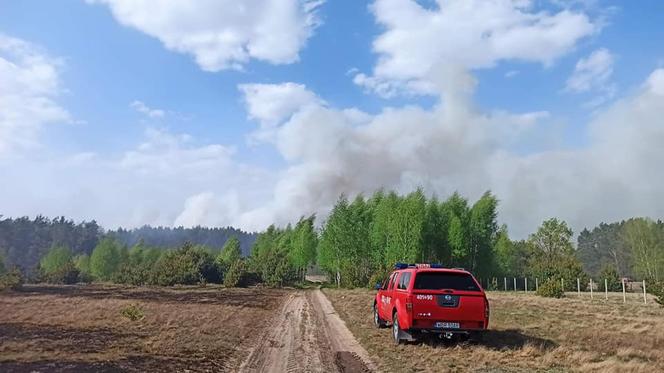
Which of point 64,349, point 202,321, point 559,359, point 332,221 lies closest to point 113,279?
point 332,221

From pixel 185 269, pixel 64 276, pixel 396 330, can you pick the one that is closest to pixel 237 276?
pixel 185 269

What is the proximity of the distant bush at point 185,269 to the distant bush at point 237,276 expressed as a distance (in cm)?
653

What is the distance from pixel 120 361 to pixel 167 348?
7.39ft

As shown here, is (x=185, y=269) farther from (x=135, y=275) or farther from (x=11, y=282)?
(x=11, y=282)

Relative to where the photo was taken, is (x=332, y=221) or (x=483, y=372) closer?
(x=483, y=372)

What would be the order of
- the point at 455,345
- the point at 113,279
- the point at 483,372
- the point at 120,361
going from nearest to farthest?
the point at 483,372, the point at 120,361, the point at 455,345, the point at 113,279

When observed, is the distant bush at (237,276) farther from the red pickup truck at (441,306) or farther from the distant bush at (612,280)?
the red pickup truck at (441,306)

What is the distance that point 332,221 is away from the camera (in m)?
70.9

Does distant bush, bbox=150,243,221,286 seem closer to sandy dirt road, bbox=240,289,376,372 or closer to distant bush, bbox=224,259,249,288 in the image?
distant bush, bbox=224,259,249,288

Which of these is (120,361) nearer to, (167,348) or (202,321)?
(167,348)

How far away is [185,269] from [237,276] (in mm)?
10325

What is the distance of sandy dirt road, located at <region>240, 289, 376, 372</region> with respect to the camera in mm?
11047

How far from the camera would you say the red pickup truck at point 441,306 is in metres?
13.2

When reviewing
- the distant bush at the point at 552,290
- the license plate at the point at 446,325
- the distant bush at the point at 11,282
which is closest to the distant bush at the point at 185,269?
the distant bush at the point at 11,282
